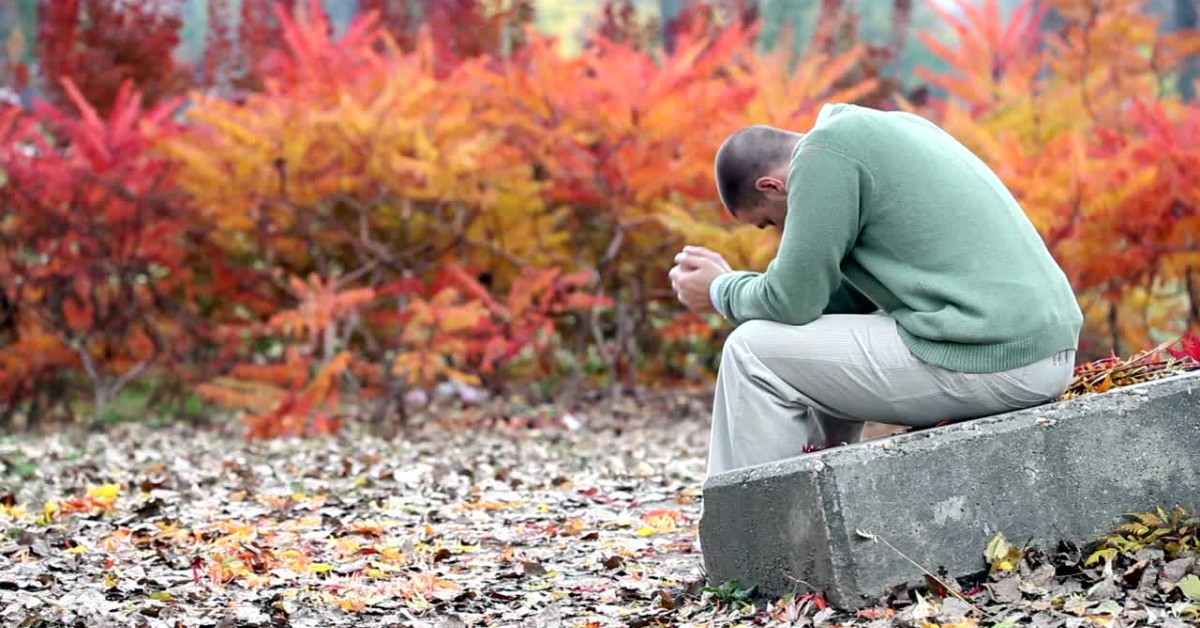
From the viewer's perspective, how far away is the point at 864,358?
10.6 feet

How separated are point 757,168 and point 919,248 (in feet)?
1.44

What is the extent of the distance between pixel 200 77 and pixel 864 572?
8.74 meters

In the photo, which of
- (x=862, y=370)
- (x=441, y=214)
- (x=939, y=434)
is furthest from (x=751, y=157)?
(x=441, y=214)

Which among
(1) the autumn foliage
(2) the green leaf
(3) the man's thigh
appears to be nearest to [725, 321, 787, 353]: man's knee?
(3) the man's thigh

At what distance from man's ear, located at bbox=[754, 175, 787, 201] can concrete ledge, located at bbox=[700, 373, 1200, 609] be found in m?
0.66

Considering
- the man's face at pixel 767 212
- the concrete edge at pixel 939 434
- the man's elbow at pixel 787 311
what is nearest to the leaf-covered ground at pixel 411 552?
the concrete edge at pixel 939 434

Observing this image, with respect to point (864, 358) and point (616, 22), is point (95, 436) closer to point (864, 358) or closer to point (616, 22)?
point (864, 358)

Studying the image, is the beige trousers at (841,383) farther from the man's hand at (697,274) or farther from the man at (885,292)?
the man's hand at (697,274)

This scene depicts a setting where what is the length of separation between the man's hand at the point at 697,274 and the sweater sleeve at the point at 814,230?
0.35 metres

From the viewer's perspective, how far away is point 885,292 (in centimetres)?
330

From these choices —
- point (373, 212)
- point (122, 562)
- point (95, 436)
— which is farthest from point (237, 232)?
point (122, 562)

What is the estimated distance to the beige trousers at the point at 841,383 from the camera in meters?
3.22

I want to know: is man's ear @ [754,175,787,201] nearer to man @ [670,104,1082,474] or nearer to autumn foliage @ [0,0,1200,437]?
man @ [670,104,1082,474]

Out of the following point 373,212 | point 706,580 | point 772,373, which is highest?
point 373,212
